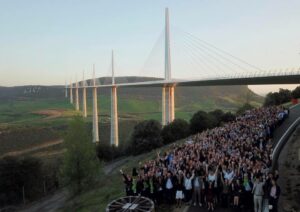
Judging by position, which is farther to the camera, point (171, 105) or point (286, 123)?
point (171, 105)

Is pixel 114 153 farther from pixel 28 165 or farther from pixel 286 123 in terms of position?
pixel 286 123

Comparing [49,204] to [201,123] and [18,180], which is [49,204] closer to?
[18,180]

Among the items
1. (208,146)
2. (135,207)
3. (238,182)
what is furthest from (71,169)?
(238,182)

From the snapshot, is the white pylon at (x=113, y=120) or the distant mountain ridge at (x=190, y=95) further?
the distant mountain ridge at (x=190, y=95)

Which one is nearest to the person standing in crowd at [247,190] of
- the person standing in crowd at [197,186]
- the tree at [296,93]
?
the person standing in crowd at [197,186]

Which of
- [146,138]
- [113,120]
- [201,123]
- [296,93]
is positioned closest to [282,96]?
[296,93]

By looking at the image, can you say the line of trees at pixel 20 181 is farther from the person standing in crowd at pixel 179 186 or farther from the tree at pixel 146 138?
the person standing in crowd at pixel 179 186

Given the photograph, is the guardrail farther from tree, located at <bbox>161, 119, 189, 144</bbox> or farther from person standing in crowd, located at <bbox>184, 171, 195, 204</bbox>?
tree, located at <bbox>161, 119, 189, 144</bbox>
